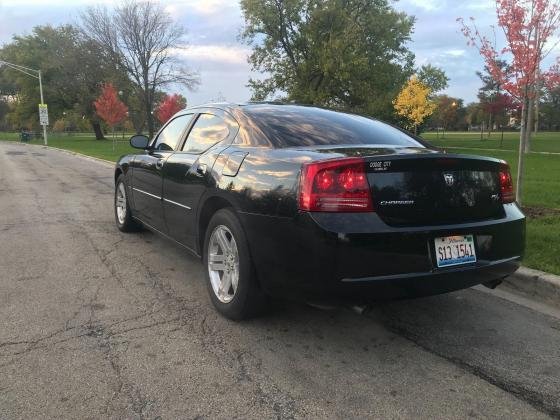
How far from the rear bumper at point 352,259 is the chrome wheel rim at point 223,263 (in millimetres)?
409

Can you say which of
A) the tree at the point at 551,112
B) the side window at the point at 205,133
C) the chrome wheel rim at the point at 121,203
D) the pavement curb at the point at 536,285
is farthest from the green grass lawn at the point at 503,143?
the tree at the point at 551,112

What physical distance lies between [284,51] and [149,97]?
11.3m

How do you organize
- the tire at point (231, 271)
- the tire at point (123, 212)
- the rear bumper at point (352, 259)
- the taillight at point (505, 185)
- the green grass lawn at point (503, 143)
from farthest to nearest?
the green grass lawn at point (503, 143), the tire at point (123, 212), the taillight at point (505, 185), the tire at point (231, 271), the rear bumper at point (352, 259)

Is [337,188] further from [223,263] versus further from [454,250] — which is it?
[223,263]

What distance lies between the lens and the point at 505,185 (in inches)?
141

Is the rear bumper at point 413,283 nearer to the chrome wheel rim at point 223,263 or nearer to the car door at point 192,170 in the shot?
the chrome wheel rim at point 223,263

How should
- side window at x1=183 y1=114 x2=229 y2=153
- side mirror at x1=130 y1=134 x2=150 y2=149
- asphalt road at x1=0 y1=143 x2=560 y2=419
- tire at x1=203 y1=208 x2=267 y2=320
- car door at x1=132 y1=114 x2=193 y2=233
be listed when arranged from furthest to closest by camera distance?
side mirror at x1=130 y1=134 x2=150 y2=149, car door at x1=132 y1=114 x2=193 y2=233, side window at x1=183 y1=114 x2=229 y2=153, tire at x1=203 y1=208 x2=267 y2=320, asphalt road at x1=0 y1=143 x2=560 y2=419

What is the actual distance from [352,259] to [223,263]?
1.22m

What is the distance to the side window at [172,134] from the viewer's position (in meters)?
4.99

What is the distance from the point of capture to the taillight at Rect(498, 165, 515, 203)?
11.6 feet

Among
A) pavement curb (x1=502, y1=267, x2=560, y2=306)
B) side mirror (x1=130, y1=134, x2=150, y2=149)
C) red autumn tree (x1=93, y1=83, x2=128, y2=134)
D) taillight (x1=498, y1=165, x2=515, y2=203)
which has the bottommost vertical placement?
pavement curb (x1=502, y1=267, x2=560, y2=306)

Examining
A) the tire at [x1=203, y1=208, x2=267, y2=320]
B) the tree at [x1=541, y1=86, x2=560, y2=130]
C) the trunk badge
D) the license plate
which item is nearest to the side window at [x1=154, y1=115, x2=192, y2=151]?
the tire at [x1=203, y1=208, x2=267, y2=320]

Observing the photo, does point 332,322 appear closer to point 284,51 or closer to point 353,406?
point 353,406

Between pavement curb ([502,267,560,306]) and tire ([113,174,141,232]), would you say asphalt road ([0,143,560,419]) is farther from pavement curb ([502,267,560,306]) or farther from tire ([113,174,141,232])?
tire ([113,174,141,232])
